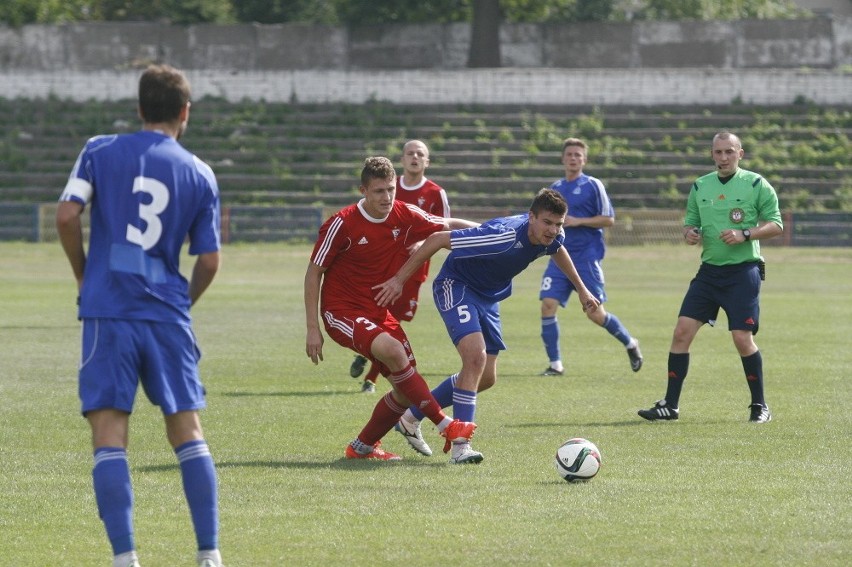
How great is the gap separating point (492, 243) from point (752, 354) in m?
2.87

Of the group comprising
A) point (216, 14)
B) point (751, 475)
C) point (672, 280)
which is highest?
point (216, 14)

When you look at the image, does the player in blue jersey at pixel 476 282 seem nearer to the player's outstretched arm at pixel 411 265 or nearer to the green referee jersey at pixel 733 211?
the player's outstretched arm at pixel 411 265

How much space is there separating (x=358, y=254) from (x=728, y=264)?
10.2 feet

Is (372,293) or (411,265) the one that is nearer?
(411,265)

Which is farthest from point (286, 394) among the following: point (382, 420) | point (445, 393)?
point (382, 420)

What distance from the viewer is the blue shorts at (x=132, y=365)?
5285mm

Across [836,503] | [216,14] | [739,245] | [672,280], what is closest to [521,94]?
[216,14]

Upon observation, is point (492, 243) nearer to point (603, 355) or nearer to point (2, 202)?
point (603, 355)

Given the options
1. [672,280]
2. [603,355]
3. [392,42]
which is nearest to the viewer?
[603,355]

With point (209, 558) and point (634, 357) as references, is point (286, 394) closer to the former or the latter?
point (634, 357)

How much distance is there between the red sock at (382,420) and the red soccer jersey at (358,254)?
23.7 inches

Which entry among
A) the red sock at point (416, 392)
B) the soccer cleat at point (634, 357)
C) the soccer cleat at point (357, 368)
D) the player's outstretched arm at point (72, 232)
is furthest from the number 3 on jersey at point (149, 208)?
the soccer cleat at point (634, 357)

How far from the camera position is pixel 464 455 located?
26.6 feet

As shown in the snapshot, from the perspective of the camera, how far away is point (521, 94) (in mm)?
45062
